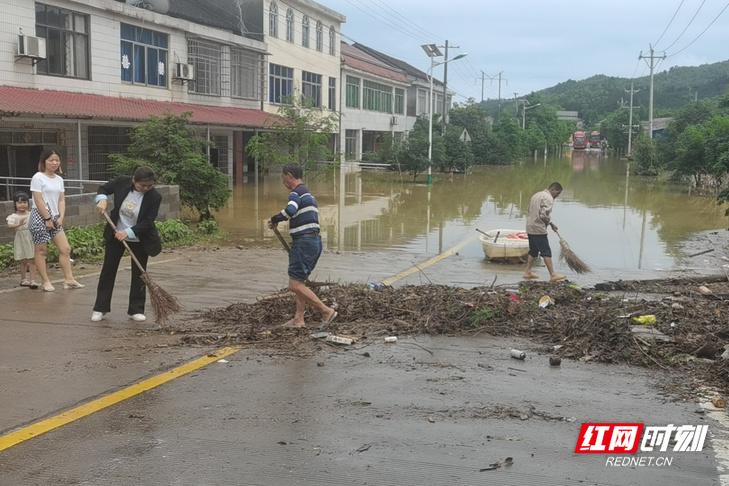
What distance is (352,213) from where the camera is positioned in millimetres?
22453

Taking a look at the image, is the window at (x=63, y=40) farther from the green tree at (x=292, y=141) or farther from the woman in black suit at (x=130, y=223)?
the woman in black suit at (x=130, y=223)

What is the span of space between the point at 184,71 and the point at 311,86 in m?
14.4

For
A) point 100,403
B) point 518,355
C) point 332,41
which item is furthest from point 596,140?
point 100,403

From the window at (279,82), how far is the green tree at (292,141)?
302 inches

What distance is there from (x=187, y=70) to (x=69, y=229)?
17.7 metres

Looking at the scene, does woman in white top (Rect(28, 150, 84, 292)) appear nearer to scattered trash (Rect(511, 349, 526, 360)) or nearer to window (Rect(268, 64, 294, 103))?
scattered trash (Rect(511, 349, 526, 360))

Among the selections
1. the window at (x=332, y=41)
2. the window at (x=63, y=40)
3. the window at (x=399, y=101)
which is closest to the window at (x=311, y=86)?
the window at (x=332, y=41)

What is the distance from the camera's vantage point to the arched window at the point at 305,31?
4090 centimetres

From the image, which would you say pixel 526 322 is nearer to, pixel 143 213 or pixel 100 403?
pixel 143 213

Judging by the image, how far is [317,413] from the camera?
4.97m

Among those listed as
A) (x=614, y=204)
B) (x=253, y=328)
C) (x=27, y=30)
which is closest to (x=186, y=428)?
(x=253, y=328)

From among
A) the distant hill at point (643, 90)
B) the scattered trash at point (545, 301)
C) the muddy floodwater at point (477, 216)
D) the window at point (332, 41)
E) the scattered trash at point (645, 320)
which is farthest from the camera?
the distant hill at point (643, 90)

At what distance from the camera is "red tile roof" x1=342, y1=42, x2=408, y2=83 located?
4878cm

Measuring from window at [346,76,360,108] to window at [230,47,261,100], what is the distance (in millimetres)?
13500
